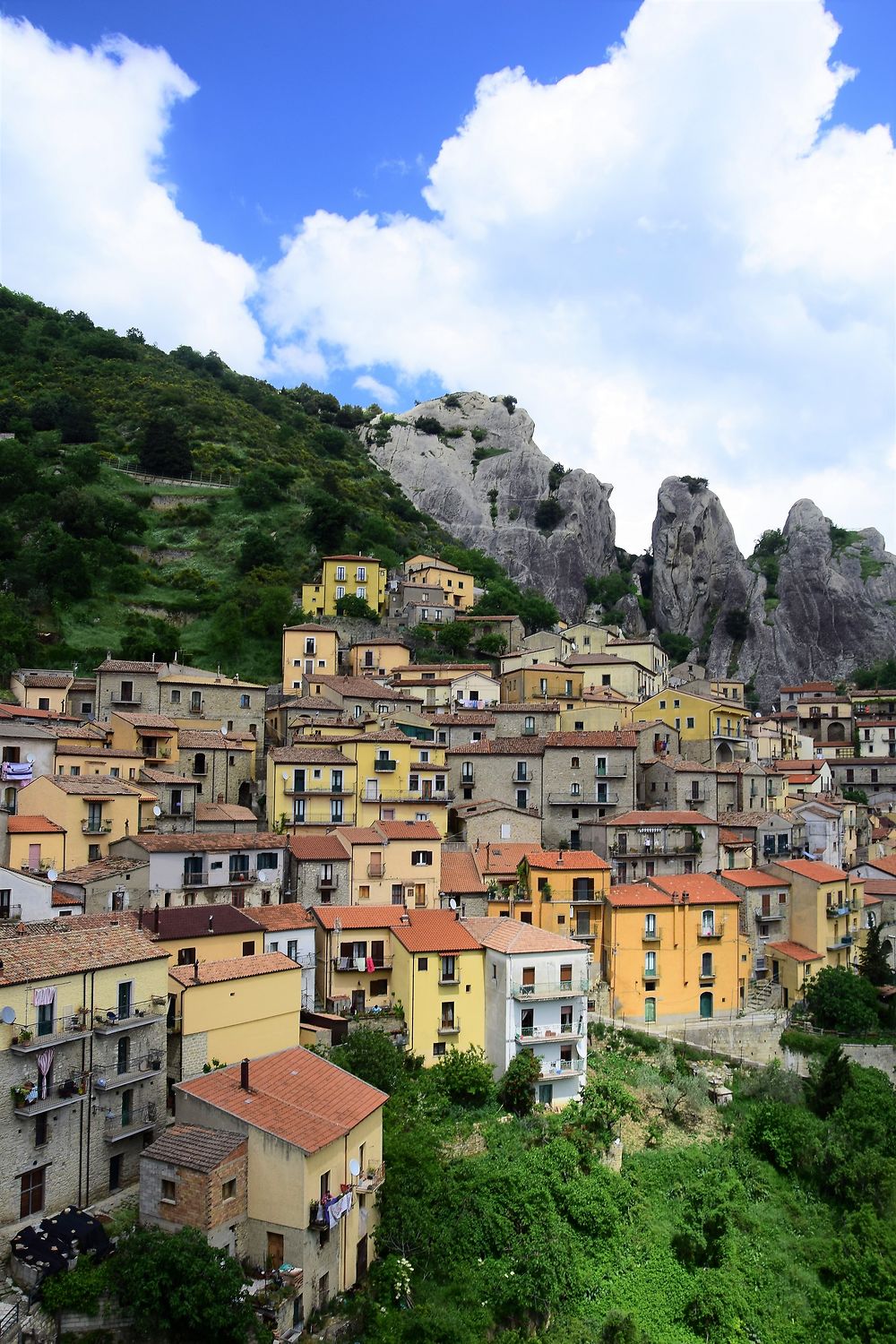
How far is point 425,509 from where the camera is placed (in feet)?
396

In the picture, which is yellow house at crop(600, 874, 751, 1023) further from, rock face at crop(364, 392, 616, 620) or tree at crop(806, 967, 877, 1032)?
rock face at crop(364, 392, 616, 620)

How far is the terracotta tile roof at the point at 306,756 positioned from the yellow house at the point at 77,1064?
16.6m

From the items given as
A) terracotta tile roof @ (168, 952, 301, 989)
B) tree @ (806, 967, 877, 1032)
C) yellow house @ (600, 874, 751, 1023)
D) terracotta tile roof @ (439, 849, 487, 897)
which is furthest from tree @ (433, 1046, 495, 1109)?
tree @ (806, 967, 877, 1032)

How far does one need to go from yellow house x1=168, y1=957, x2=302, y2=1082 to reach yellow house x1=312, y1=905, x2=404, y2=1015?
4026mm

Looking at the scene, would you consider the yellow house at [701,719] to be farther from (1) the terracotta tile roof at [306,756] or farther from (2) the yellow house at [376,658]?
(1) the terracotta tile roof at [306,756]

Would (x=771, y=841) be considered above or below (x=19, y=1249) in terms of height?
above

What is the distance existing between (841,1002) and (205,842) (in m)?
27.0

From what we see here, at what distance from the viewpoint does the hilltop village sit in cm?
2248

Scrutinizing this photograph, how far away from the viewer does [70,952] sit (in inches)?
941

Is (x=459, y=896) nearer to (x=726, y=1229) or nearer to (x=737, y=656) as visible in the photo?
(x=726, y=1229)

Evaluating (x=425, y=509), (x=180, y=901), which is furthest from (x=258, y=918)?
(x=425, y=509)

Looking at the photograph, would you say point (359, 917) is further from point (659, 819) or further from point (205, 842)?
point (659, 819)

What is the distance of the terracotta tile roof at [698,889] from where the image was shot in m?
41.2

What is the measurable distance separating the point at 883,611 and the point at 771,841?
2680 inches
